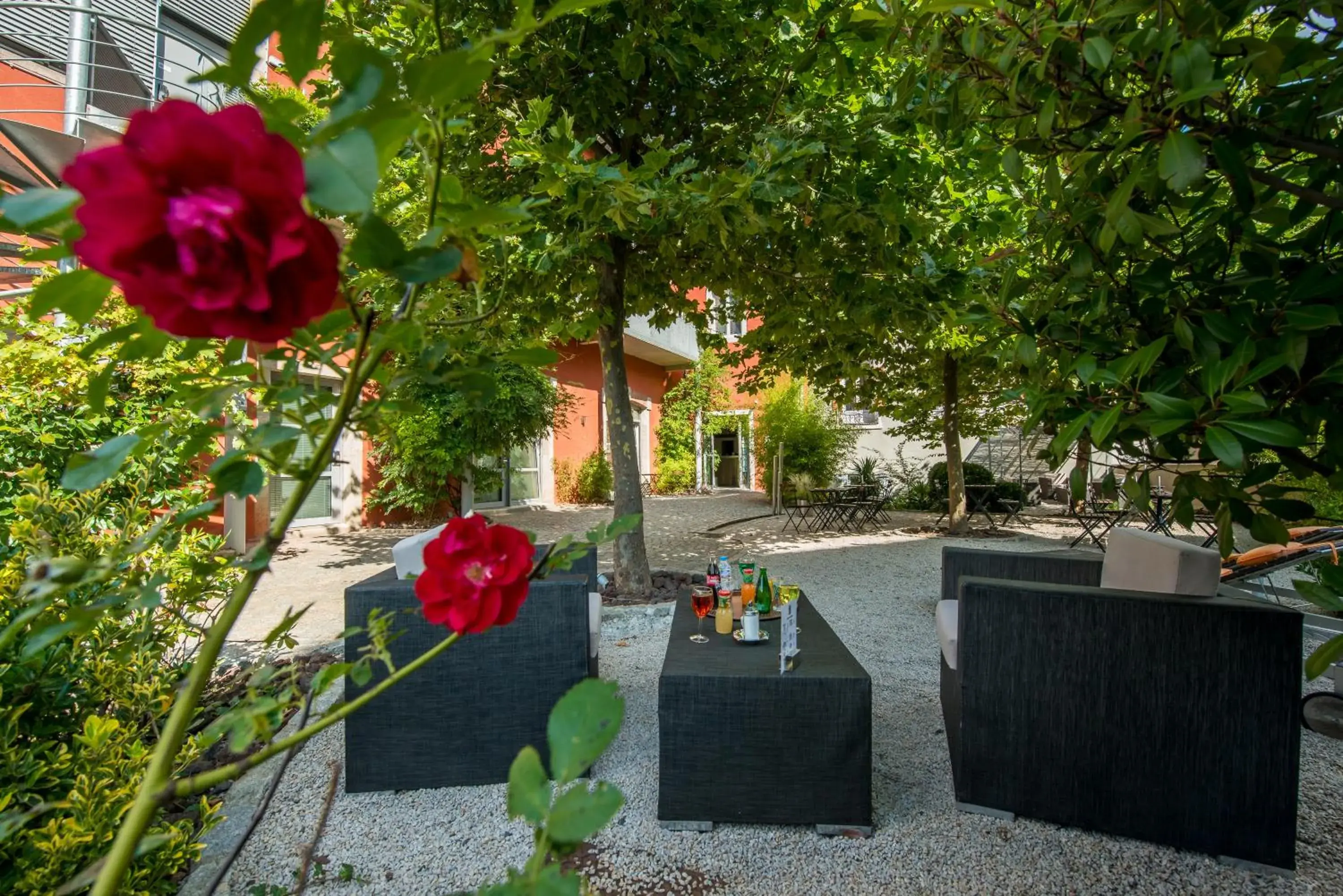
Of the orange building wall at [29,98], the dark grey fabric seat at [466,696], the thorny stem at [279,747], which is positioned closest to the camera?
the thorny stem at [279,747]

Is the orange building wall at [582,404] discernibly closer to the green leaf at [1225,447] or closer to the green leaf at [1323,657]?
the green leaf at [1225,447]

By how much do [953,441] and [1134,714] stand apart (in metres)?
7.06

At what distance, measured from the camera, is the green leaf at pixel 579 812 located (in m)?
0.35

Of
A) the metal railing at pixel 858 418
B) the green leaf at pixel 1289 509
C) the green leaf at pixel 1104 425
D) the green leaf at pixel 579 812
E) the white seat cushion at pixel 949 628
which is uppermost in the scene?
the metal railing at pixel 858 418

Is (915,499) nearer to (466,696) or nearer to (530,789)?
(466,696)

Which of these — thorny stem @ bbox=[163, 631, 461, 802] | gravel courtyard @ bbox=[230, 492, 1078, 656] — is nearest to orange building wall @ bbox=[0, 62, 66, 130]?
gravel courtyard @ bbox=[230, 492, 1078, 656]

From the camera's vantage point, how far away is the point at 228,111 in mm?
315

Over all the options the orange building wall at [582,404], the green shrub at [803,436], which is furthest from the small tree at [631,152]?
the green shrub at [803,436]

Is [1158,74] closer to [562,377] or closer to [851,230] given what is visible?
[851,230]

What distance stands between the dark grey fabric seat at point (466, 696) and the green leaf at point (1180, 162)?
6.50ft

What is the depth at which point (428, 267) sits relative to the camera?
0.38m

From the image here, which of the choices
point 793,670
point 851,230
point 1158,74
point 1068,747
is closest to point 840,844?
point 793,670

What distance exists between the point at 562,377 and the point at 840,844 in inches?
393

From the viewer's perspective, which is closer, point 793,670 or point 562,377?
point 793,670
